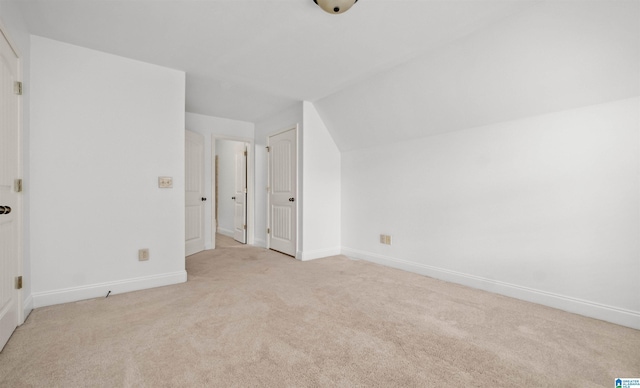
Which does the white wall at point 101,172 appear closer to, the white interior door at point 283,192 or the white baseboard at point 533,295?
the white interior door at point 283,192

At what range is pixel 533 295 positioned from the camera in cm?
244

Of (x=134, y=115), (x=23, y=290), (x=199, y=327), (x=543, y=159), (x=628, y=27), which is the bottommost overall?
(x=199, y=327)

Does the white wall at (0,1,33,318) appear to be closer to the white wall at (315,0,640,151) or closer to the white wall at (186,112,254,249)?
the white wall at (186,112,254,249)

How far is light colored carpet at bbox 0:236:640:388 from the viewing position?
1.44 metres

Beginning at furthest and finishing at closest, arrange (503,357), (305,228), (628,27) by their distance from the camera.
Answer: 1. (305,228)
2. (628,27)
3. (503,357)

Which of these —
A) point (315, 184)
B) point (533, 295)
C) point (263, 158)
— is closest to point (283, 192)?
point (315, 184)

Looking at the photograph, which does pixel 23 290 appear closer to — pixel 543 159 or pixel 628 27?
pixel 543 159

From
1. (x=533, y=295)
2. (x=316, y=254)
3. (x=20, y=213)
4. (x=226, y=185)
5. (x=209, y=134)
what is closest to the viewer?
(x=20, y=213)

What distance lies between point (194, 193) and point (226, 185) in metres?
1.93

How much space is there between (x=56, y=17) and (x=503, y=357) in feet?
13.1

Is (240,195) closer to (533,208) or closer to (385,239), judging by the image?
(385,239)

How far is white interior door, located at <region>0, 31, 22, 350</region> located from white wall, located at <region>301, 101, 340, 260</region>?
282 centimetres

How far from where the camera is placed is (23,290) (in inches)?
82.0

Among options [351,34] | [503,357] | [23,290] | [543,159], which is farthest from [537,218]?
[23,290]
